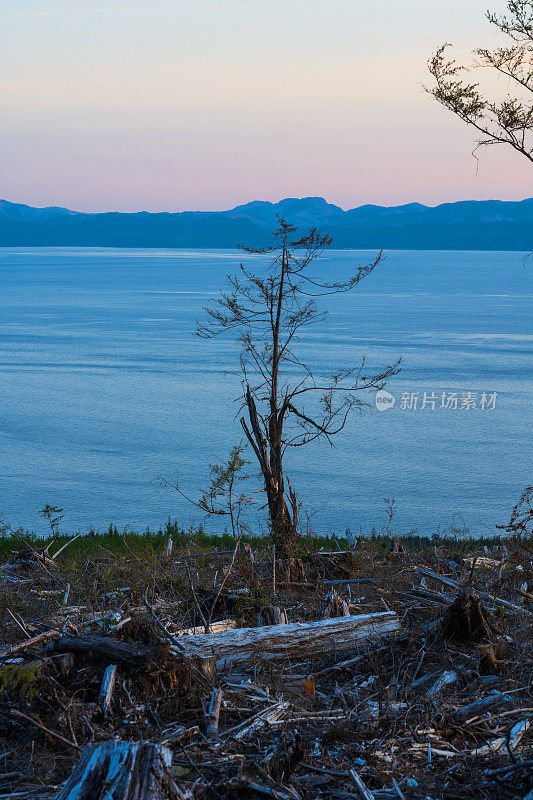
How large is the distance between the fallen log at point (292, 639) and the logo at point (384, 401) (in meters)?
56.2

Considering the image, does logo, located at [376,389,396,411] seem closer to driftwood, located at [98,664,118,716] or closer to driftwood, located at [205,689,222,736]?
driftwood, located at [98,664,118,716]

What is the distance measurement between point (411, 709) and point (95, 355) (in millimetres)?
75501

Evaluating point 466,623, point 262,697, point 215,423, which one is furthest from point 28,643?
point 215,423

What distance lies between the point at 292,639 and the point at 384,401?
59.0 meters

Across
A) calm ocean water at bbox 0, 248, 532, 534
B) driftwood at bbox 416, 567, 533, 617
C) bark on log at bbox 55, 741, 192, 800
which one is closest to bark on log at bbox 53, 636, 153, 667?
bark on log at bbox 55, 741, 192, 800

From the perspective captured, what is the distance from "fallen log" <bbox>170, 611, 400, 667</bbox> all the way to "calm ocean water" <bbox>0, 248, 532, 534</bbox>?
10.6m

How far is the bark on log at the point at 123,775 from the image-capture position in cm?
378

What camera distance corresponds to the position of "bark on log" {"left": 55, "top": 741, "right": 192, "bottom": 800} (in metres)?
3.78

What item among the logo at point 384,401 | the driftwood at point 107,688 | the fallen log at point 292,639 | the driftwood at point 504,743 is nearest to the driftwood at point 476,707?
the driftwood at point 504,743

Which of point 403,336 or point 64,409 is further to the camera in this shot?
point 403,336

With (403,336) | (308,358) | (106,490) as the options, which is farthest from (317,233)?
(403,336)

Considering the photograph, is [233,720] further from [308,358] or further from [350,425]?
[308,358]

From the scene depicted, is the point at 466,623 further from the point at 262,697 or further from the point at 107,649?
the point at 107,649

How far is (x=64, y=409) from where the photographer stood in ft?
183
